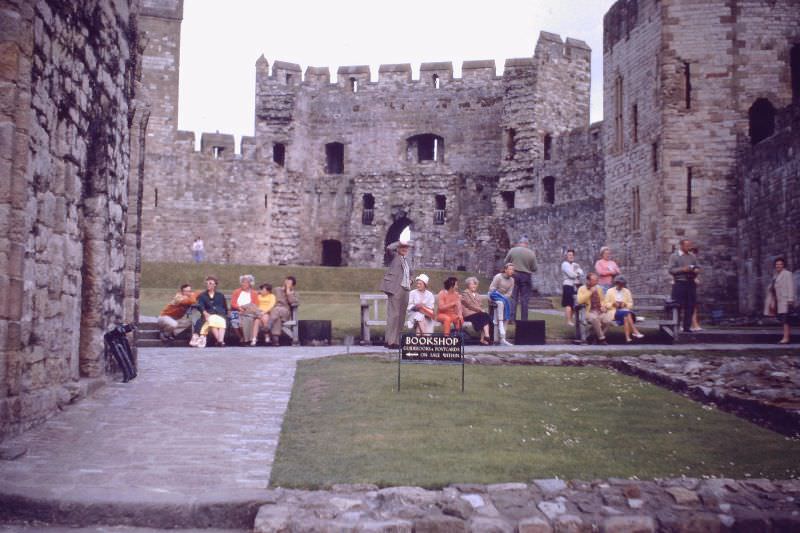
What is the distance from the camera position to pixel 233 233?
34.7 meters

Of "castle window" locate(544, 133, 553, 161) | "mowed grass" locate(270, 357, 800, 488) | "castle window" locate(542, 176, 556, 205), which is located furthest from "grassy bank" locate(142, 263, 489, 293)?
"mowed grass" locate(270, 357, 800, 488)

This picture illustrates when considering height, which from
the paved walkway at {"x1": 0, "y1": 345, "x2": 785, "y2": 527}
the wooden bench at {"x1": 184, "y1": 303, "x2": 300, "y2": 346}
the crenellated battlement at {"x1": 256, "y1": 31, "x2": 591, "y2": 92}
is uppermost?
the crenellated battlement at {"x1": 256, "y1": 31, "x2": 591, "y2": 92}

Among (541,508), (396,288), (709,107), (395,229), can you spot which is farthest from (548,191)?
(541,508)

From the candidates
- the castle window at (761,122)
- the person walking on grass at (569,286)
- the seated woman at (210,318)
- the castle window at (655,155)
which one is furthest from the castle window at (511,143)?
the seated woman at (210,318)

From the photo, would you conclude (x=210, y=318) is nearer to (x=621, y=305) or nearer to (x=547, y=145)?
(x=621, y=305)

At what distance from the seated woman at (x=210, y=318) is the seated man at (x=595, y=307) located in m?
6.44

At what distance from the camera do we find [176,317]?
15.4 m

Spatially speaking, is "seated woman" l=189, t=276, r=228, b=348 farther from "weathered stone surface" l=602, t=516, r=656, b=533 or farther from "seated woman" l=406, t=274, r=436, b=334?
"weathered stone surface" l=602, t=516, r=656, b=533

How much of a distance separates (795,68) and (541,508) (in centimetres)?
2039

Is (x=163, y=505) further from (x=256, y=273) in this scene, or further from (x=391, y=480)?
(x=256, y=273)

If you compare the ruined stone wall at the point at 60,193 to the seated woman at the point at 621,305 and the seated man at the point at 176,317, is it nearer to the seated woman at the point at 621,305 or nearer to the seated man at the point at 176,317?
the seated man at the point at 176,317

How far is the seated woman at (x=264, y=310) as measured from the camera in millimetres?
15156

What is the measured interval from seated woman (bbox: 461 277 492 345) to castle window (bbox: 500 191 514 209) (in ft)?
65.6

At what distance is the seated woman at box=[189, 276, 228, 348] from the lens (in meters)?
14.7
